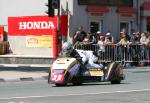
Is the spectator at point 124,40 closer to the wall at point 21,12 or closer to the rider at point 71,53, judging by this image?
the wall at point 21,12

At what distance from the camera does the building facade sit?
1312 inches

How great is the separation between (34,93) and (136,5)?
19756 mm

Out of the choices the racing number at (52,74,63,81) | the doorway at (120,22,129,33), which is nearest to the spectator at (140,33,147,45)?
the doorway at (120,22,129,33)

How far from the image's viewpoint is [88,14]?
1337 inches

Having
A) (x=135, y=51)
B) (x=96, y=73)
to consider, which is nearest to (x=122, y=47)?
(x=135, y=51)

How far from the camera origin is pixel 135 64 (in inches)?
1254

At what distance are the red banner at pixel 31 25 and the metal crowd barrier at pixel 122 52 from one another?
288cm

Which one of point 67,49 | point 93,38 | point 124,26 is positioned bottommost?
point 93,38

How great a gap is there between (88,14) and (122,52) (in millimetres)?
3535

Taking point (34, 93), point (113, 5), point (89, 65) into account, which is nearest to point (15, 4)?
point (113, 5)

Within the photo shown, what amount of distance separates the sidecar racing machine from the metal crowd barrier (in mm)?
11207

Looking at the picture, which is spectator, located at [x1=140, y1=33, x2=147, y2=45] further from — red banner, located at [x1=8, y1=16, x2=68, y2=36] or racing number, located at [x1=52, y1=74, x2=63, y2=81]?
racing number, located at [x1=52, y1=74, x2=63, y2=81]

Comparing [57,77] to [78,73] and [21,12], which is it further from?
[21,12]

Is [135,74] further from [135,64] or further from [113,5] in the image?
[113,5]
